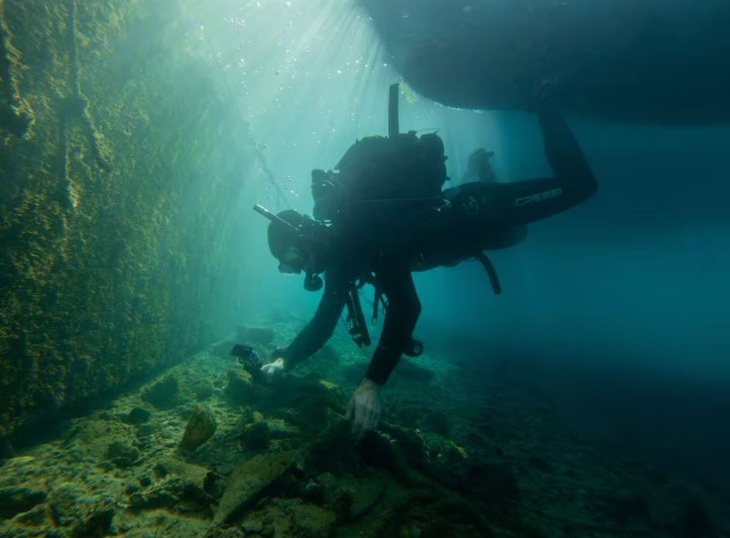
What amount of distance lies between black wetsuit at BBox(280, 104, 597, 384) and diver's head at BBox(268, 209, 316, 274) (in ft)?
0.93

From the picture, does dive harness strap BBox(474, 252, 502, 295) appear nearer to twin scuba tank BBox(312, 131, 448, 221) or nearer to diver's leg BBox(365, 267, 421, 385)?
twin scuba tank BBox(312, 131, 448, 221)

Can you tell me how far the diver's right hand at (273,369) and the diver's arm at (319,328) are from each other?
0.09 meters

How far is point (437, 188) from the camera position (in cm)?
420

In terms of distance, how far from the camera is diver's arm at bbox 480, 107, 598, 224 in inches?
171

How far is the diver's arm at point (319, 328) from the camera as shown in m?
4.59

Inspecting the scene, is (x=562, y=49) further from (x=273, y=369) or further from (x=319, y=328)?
(x=273, y=369)

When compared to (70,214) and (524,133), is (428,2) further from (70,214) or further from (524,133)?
(524,133)

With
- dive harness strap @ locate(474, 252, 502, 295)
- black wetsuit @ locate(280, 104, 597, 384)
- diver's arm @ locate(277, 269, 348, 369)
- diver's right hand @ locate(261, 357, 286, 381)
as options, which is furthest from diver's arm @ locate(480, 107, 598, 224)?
diver's right hand @ locate(261, 357, 286, 381)

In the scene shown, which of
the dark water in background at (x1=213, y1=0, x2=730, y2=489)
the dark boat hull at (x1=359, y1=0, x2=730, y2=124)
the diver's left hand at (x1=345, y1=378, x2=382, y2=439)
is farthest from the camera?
the dark water in background at (x1=213, y1=0, x2=730, y2=489)

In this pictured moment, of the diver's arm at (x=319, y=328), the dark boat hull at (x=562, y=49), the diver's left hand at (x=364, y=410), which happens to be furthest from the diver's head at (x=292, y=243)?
the dark boat hull at (x=562, y=49)

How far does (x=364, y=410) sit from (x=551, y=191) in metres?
3.47

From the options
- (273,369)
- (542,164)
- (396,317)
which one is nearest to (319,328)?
(273,369)

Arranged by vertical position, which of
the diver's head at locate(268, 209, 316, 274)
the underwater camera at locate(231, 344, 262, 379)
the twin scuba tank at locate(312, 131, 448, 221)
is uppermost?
the twin scuba tank at locate(312, 131, 448, 221)

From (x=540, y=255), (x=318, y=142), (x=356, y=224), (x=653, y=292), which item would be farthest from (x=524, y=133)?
(x=653, y=292)
